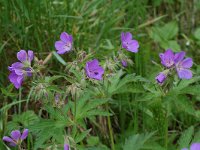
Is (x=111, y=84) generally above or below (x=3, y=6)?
below

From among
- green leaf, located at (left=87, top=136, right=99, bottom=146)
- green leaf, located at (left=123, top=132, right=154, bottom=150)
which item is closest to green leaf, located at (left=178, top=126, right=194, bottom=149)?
green leaf, located at (left=123, top=132, right=154, bottom=150)

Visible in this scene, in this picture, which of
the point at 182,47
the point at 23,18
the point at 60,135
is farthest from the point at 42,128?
the point at 182,47

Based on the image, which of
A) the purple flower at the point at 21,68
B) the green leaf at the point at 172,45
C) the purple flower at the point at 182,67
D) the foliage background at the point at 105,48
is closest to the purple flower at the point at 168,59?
the purple flower at the point at 182,67

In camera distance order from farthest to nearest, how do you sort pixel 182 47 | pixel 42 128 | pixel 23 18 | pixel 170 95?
pixel 182 47, pixel 23 18, pixel 170 95, pixel 42 128

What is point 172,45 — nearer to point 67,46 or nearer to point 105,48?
point 105,48

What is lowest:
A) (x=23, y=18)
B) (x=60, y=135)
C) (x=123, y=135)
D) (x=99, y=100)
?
(x=123, y=135)

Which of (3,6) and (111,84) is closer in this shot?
(111,84)

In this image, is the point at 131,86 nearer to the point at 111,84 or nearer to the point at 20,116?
the point at 111,84
